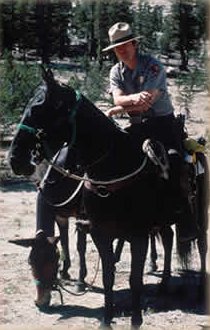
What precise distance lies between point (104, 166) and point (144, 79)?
2.32 feet

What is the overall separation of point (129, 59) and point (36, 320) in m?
2.38

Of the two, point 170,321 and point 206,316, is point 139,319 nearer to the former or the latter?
point 170,321

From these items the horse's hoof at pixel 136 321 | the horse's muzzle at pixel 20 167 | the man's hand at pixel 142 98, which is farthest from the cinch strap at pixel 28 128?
the horse's hoof at pixel 136 321

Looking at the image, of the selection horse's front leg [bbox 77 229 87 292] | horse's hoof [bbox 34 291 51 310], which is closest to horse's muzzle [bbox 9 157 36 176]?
horse's hoof [bbox 34 291 51 310]

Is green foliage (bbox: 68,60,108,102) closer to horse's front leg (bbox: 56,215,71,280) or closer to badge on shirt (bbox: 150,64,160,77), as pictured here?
horse's front leg (bbox: 56,215,71,280)

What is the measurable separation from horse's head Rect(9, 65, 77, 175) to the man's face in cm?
55

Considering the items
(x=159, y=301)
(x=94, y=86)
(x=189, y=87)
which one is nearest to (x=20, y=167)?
(x=159, y=301)

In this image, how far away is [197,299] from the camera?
587cm

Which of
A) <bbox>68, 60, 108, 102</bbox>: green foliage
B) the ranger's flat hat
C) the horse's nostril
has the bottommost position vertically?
<bbox>68, 60, 108, 102</bbox>: green foliage

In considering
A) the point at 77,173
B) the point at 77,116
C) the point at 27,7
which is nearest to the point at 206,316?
the point at 77,173

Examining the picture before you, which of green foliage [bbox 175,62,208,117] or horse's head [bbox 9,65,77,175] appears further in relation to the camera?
green foliage [bbox 175,62,208,117]

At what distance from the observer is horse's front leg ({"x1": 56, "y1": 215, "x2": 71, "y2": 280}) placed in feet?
20.1

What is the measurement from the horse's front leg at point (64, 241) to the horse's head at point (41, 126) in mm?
1772

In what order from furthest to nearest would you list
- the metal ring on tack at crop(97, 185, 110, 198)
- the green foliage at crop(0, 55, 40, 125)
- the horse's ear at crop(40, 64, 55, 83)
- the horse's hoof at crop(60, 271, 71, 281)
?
A: the green foliage at crop(0, 55, 40, 125) < the horse's hoof at crop(60, 271, 71, 281) < the metal ring on tack at crop(97, 185, 110, 198) < the horse's ear at crop(40, 64, 55, 83)
